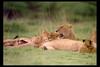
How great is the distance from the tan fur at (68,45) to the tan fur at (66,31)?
38 millimetres

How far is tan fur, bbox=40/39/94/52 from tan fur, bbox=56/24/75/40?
0.12ft

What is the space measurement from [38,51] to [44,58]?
85 mm

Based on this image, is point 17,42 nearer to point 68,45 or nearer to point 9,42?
point 9,42

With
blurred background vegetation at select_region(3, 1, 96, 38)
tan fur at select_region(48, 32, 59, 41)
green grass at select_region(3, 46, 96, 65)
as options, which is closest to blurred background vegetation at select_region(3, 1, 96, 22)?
blurred background vegetation at select_region(3, 1, 96, 38)

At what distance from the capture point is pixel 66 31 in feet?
9.79

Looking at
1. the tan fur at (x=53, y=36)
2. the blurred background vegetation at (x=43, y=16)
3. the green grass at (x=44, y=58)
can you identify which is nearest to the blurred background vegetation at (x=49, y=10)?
the blurred background vegetation at (x=43, y=16)

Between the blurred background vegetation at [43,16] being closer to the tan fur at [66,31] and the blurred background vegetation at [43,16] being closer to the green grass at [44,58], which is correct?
the tan fur at [66,31]

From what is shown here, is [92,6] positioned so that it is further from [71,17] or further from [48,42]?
[48,42]

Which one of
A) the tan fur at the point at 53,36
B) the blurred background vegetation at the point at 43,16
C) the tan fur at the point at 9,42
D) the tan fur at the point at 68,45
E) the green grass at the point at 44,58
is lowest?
the green grass at the point at 44,58

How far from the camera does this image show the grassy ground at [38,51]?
294cm

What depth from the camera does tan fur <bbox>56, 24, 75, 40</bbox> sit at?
9.73 feet

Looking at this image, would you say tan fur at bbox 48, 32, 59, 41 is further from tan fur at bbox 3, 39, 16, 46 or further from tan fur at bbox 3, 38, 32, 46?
tan fur at bbox 3, 39, 16, 46

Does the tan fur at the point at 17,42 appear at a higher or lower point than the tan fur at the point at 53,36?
lower

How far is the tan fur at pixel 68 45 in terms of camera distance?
9.73ft
